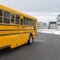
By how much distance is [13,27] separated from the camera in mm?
15586

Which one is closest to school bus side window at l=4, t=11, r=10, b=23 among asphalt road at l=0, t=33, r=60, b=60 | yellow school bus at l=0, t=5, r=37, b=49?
yellow school bus at l=0, t=5, r=37, b=49

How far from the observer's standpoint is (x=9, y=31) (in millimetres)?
14789

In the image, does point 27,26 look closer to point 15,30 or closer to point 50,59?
point 15,30

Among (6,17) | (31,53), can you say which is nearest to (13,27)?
(6,17)

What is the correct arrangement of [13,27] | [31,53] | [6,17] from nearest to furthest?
1. [6,17]
2. [31,53]
3. [13,27]

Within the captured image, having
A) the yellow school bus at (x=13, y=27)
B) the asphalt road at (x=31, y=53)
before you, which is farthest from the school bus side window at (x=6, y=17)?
the asphalt road at (x=31, y=53)

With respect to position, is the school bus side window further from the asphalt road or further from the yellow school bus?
the asphalt road

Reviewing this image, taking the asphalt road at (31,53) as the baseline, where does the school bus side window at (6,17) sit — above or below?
above

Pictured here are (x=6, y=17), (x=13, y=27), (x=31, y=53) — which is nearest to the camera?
(x=6, y=17)

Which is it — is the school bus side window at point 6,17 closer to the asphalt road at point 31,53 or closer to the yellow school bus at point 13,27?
the yellow school bus at point 13,27

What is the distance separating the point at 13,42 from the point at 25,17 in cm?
432

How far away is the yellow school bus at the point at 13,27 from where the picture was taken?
45.4 feet

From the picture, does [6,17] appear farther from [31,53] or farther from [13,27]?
[31,53]

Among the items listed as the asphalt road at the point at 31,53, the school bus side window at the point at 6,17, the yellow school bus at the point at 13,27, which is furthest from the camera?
the school bus side window at the point at 6,17
